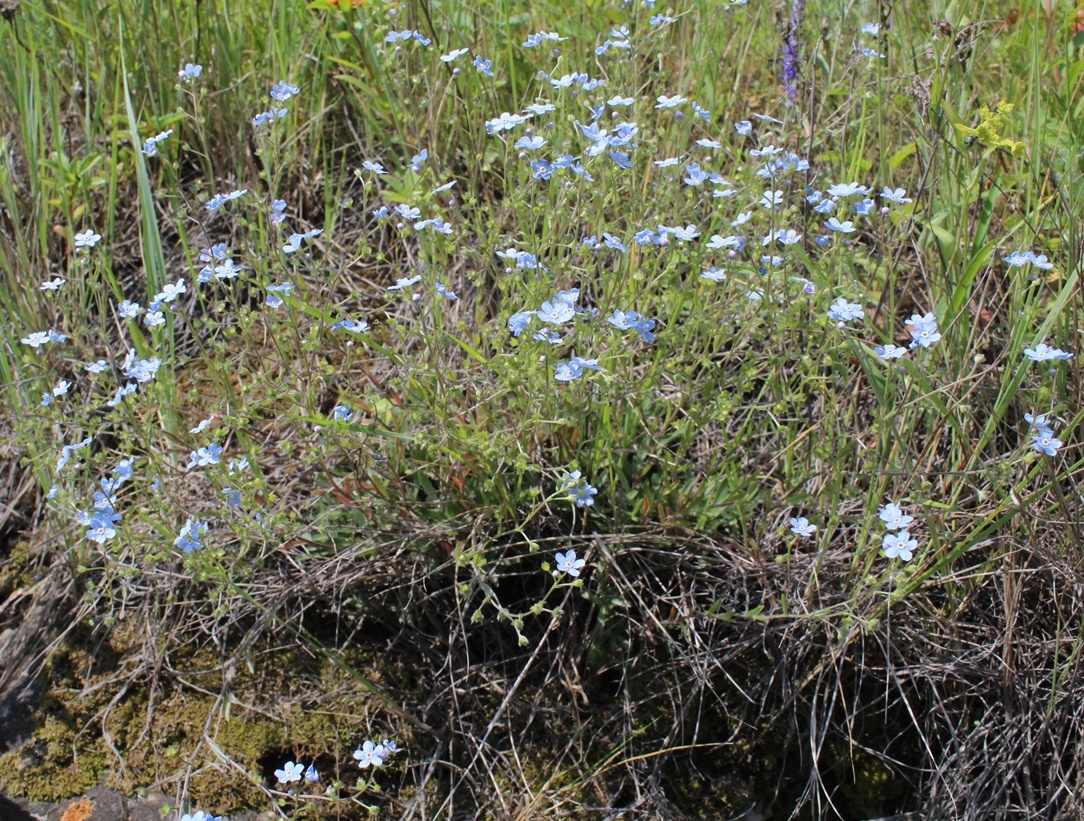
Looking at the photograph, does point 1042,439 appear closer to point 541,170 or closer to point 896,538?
point 896,538

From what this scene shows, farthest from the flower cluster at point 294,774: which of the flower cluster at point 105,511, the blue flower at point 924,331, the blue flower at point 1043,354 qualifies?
the blue flower at point 1043,354

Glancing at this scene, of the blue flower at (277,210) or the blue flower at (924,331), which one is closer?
the blue flower at (924,331)

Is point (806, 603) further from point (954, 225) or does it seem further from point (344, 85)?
point (344, 85)

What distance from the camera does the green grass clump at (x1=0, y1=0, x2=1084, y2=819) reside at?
2.05m

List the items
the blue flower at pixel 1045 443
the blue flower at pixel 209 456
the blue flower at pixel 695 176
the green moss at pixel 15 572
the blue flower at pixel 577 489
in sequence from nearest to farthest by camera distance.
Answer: the blue flower at pixel 1045 443 < the blue flower at pixel 577 489 < the blue flower at pixel 209 456 < the blue flower at pixel 695 176 < the green moss at pixel 15 572

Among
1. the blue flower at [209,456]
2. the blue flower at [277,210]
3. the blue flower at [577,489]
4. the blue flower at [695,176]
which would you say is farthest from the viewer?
the blue flower at [695,176]

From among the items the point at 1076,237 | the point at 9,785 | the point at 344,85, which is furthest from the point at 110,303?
the point at 1076,237

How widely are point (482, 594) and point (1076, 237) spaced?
1.49 m

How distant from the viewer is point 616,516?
7.21ft

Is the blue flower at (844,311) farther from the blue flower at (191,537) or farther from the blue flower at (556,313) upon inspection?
the blue flower at (191,537)

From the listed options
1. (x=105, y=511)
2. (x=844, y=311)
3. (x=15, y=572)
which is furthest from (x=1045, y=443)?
(x=15, y=572)

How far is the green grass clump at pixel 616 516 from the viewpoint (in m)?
2.05

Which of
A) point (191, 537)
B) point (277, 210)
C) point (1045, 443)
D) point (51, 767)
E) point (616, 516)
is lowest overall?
point (51, 767)

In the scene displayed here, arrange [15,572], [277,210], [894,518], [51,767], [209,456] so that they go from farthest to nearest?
[15,572] < [51,767] < [277,210] < [209,456] < [894,518]
